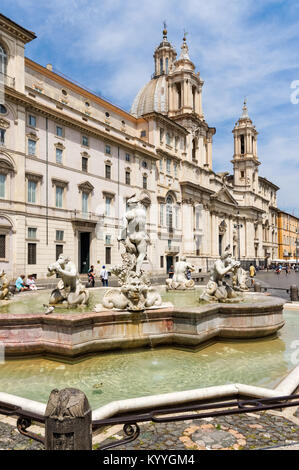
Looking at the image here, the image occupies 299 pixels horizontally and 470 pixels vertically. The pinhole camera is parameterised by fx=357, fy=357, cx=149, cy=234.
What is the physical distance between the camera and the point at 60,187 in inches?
1213

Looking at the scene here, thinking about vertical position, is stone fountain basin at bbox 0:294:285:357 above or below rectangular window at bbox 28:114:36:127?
below

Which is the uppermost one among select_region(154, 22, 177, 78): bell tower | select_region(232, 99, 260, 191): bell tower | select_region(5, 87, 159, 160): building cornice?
select_region(154, 22, 177, 78): bell tower

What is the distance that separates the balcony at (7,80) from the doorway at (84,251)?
1373cm

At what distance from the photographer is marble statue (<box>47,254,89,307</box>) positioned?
792 cm

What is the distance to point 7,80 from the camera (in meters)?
25.8

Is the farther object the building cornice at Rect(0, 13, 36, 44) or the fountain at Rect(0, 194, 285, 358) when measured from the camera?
the building cornice at Rect(0, 13, 36, 44)

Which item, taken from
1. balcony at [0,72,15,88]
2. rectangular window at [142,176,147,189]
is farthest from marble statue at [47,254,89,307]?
rectangular window at [142,176,147,189]

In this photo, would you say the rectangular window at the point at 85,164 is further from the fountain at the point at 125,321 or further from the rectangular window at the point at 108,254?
the fountain at the point at 125,321

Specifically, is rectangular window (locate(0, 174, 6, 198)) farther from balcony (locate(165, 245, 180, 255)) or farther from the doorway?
balcony (locate(165, 245, 180, 255))

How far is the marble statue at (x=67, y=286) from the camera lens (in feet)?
26.0

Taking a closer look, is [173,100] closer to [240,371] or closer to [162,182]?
[162,182]

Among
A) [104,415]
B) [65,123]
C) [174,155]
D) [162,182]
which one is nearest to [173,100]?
[174,155]

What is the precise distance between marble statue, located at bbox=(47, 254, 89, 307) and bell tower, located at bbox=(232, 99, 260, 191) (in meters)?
69.7

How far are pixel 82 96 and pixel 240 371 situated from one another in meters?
37.3
